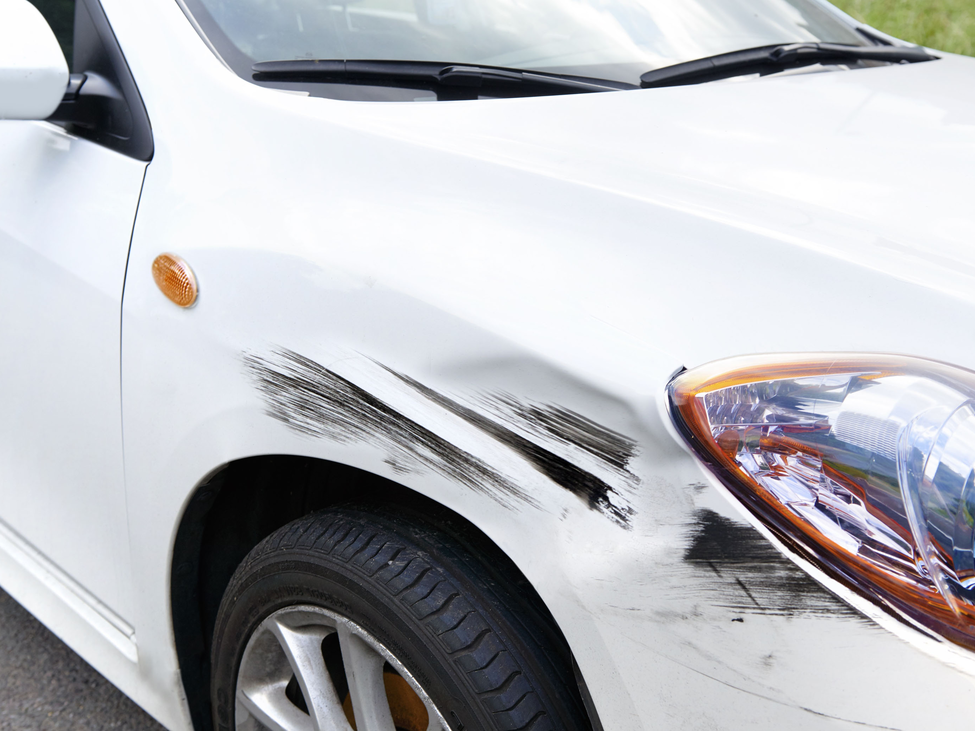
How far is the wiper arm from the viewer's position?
56.2 inches

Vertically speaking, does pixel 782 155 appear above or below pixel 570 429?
above

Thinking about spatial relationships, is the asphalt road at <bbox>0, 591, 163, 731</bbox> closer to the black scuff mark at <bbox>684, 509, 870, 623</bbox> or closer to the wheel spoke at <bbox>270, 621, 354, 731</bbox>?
the wheel spoke at <bbox>270, 621, 354, 731</bbox>

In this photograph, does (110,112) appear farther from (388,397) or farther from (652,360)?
(652,360)

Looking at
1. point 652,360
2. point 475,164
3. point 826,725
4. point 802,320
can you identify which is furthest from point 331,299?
point 826,725

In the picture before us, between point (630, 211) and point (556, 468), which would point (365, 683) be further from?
point (630, 211)

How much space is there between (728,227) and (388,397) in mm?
440

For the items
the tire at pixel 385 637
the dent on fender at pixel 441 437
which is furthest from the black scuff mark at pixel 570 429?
the tire at pixel 385 637

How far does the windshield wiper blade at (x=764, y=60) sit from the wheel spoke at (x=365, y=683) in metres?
1.03

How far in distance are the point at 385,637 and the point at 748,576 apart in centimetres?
49

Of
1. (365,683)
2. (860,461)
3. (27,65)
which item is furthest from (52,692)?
(860,461)

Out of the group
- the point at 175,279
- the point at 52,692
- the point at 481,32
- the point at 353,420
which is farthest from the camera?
the point at 52,692

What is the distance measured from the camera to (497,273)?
3.31 feet

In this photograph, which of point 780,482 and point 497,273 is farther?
point 497,273

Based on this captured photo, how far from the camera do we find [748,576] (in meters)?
0.82
